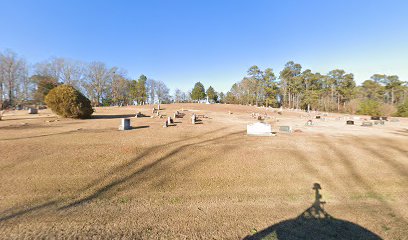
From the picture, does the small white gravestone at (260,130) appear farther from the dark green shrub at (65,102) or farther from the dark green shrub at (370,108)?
the dark green shrub at (370,108)

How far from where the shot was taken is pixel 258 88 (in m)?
74.6

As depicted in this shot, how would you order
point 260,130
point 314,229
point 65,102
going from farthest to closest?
point 65,102, point 260,130, point 314,229

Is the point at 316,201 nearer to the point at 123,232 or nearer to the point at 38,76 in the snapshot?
the point at 123,232

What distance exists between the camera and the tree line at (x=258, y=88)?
150 feet

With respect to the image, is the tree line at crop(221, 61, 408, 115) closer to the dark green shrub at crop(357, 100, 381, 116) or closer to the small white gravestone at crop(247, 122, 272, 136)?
the dark green shrub at crop(357, 100, 381, 116)

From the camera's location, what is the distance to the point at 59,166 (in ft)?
20.6

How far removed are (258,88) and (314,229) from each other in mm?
75755

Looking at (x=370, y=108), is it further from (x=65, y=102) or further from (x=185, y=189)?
(x=65, y=102)

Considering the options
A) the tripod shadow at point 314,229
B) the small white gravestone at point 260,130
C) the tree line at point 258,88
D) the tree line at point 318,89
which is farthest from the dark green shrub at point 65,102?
the tree line at point 318,89

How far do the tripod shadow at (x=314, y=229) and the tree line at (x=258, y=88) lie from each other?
189 ft

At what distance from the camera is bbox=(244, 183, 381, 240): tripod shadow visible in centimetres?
343

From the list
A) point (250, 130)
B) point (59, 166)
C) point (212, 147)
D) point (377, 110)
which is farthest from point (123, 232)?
point (377, 110)

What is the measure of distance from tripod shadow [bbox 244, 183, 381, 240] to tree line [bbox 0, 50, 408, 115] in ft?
189

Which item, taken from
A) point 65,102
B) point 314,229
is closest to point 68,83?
point 65,102
